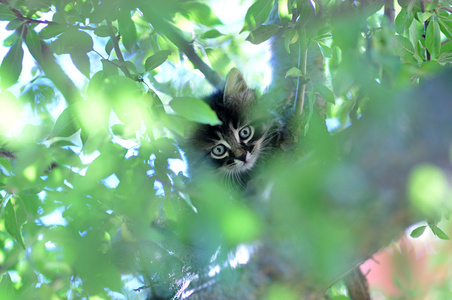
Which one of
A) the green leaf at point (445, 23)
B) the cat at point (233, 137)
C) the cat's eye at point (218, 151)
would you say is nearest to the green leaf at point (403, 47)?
the green leaf at point (445, 23)

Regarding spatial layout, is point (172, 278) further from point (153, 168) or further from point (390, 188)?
point (390, 188)

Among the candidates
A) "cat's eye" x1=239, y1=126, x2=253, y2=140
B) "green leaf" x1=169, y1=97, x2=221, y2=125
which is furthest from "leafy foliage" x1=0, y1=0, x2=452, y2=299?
"cat's eye" x1=239, y1=126, x2=253, y2=140

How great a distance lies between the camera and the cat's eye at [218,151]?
7.18 feet

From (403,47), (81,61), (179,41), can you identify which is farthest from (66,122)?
(403,47)

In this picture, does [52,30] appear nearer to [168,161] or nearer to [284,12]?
[168,161]

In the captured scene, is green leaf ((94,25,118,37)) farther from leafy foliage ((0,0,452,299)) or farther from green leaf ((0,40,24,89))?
green leaf ((0,40,24,89))

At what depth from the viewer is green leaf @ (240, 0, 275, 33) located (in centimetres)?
129

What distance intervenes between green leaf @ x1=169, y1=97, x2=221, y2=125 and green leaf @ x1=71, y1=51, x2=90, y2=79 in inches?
22.4

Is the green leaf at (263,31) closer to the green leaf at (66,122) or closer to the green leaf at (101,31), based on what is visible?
the green leaf at (101,31)

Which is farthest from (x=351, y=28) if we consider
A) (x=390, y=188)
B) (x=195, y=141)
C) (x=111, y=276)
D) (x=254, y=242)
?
(x=195, y=141)

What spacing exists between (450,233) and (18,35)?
2.08 m

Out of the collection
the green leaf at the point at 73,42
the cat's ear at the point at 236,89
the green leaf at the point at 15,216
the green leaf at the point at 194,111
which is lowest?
the cat's ear at the point at 236,89

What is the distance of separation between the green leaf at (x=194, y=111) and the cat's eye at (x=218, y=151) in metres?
1.27

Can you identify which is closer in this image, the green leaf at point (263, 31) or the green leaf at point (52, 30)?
the green leaf at point (52, 30)
